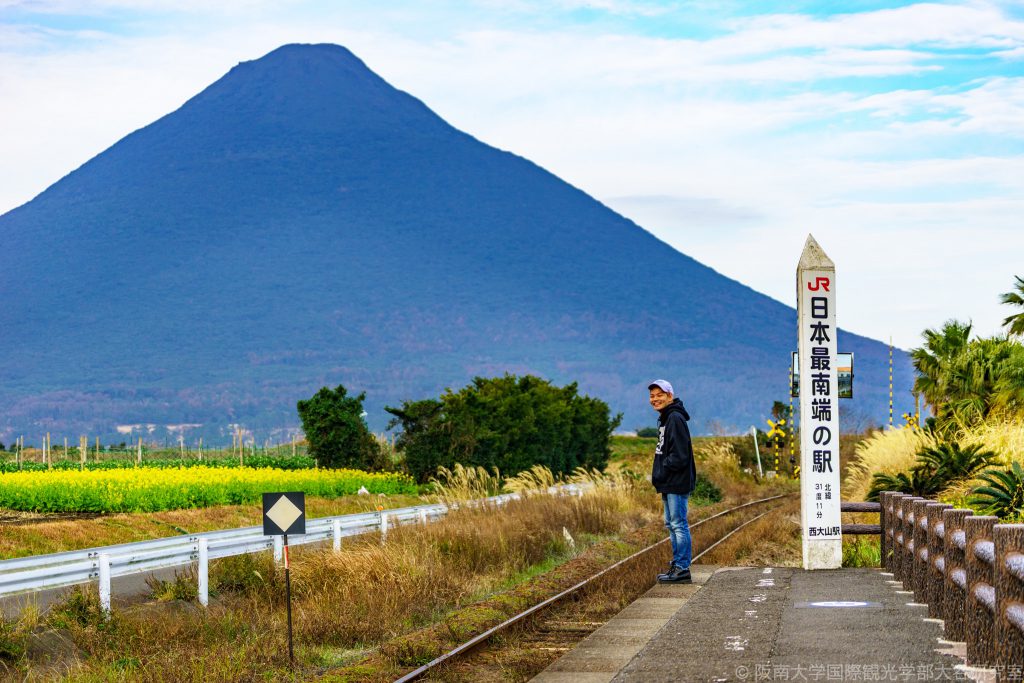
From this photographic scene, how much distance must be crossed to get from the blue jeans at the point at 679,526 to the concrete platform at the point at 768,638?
15.5 inches

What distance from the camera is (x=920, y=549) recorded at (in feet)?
43.5

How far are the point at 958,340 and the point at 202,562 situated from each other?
28.4m

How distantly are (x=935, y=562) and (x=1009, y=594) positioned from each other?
366 cm

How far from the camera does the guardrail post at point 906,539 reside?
46.7ft

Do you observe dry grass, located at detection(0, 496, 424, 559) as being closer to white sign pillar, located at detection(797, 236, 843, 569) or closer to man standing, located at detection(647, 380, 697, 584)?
man standing, located at detection(647, 380, 697, 584)

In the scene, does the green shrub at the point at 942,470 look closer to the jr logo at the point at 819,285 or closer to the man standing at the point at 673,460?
the jr logo at the point at 819,285

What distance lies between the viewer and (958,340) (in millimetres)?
39312

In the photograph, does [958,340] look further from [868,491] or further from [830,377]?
[830,377]

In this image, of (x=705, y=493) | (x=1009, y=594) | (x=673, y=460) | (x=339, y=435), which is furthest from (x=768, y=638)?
(x=339, y=435)

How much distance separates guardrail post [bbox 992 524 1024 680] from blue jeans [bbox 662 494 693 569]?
252 inches

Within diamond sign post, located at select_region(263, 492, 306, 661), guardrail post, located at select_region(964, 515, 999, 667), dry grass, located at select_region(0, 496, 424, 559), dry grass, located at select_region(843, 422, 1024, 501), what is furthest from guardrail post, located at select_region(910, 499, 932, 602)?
dry grass, located at select_region(0, 496, 424, 559)

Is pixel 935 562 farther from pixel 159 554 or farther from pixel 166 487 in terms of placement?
pixel 166 487

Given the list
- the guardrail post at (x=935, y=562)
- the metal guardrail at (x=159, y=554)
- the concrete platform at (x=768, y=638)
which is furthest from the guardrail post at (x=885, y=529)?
the metal guardrail at (x=159, y=554)

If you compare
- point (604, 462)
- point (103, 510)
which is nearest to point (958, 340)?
point (604, 462)
